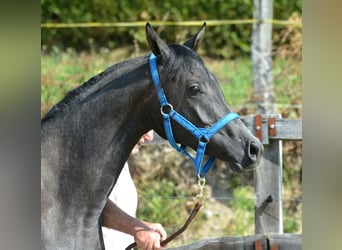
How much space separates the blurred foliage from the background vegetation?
11 millimetres

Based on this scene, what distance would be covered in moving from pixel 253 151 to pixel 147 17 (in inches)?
200

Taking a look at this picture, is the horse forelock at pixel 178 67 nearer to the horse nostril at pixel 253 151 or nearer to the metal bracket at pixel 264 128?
the horse nostril at pixel 253 151

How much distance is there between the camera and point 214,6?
7844mm

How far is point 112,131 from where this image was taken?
2416mm

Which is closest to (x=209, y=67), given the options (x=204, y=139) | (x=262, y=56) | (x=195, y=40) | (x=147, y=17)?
(x=262, y=56)

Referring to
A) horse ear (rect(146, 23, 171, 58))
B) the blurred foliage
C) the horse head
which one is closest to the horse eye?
the horse head

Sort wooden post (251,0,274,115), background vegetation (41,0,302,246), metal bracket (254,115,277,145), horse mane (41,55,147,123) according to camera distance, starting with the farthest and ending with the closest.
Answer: wooden post (251,0,274,115) < background vegetation (41,0,302,246) < metal bracket (254,115,277,145) < horse mane (41,55,147,123)

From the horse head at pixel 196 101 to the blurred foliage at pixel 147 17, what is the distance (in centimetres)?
450

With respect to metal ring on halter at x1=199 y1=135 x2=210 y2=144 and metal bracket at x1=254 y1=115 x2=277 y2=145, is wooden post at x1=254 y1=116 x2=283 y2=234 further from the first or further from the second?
metal ring on halter at x1=199 y1=135 x2=210 y2=144

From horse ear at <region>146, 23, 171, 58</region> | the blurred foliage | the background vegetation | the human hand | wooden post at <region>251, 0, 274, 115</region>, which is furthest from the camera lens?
the blurred foliage

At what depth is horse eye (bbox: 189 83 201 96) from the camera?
7.70 ft
